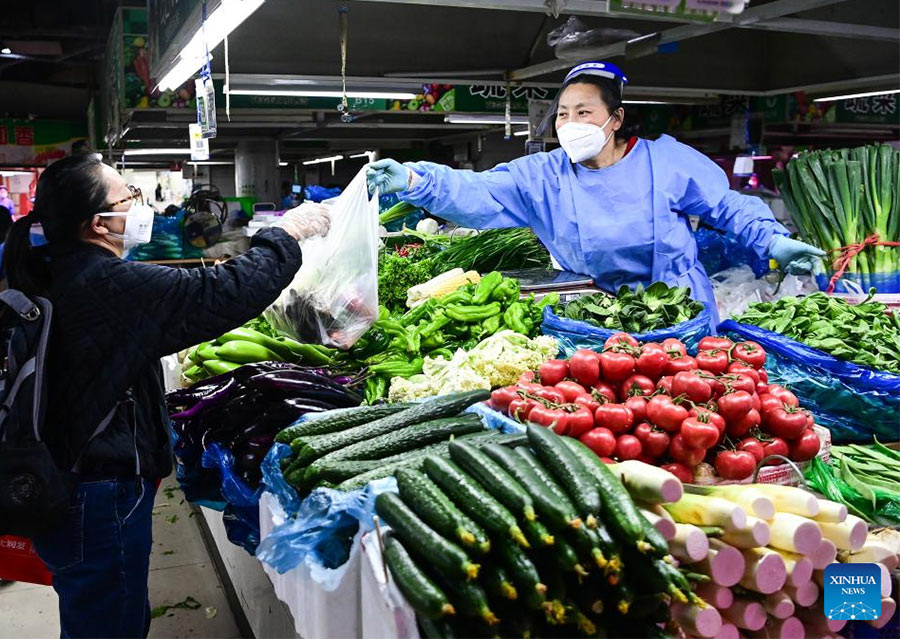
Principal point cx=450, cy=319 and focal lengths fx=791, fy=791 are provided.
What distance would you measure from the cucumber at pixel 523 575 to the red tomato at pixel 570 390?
892 millimetres

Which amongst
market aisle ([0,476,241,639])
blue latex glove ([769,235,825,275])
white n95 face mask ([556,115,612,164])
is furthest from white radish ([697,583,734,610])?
market aisle ([0,476,241,639])

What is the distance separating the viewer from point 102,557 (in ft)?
8.80

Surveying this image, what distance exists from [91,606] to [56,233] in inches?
50.5

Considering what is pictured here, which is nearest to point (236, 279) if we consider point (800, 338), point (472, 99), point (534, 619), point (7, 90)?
point (534, 619)

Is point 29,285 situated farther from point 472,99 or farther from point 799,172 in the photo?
point 472,99

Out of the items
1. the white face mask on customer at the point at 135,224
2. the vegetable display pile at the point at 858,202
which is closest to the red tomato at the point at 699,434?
the white face mask on customer at the point at 135,224

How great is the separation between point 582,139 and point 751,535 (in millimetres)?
2732

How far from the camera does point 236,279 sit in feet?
8.98

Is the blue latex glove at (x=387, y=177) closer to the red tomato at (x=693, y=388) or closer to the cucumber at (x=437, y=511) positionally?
the red tomato at (x=693, y=388)

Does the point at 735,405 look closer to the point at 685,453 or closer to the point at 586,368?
the point at 685,453

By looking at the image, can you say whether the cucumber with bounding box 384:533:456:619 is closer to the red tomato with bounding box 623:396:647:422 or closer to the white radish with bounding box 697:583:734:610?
the white radish with bounding box 697:583:734:610

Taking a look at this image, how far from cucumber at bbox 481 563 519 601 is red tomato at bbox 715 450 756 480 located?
3.14 feet

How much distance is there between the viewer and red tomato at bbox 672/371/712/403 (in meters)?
2.53

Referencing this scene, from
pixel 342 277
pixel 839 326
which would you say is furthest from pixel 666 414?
pixel 342 277
